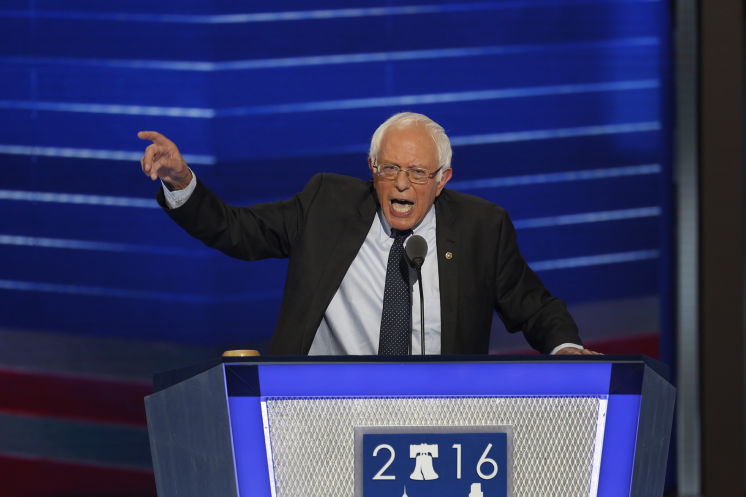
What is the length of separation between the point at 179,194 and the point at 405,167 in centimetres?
50

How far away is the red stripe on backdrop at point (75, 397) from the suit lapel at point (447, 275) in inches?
67.6

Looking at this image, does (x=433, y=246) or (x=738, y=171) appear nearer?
(x=433, y=246)

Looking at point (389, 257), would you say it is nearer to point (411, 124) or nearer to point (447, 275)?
point (447, 275)

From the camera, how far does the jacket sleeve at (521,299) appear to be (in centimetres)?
228

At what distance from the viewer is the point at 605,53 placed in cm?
387

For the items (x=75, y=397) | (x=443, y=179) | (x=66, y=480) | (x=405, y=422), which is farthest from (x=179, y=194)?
(x=66, y=480)

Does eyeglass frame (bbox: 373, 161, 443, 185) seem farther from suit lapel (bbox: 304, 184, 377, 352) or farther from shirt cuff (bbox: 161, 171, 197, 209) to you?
shirt cuff (bbox: 161, 171, 197, 209)

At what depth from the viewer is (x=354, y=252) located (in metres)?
2.32

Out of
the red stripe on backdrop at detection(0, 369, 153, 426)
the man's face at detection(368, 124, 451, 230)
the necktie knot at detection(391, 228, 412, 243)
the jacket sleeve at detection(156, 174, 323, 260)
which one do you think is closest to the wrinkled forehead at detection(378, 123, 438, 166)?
the man's face at detection(368, 124, 451, 230)

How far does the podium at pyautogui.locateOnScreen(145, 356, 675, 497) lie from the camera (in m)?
1.38

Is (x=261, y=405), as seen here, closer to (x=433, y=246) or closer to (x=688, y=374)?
A: (x=433, y=246)

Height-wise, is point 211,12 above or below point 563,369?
above

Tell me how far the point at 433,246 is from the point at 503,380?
3.11ft

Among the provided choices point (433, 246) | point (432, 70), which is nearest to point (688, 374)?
point (432, 70)
